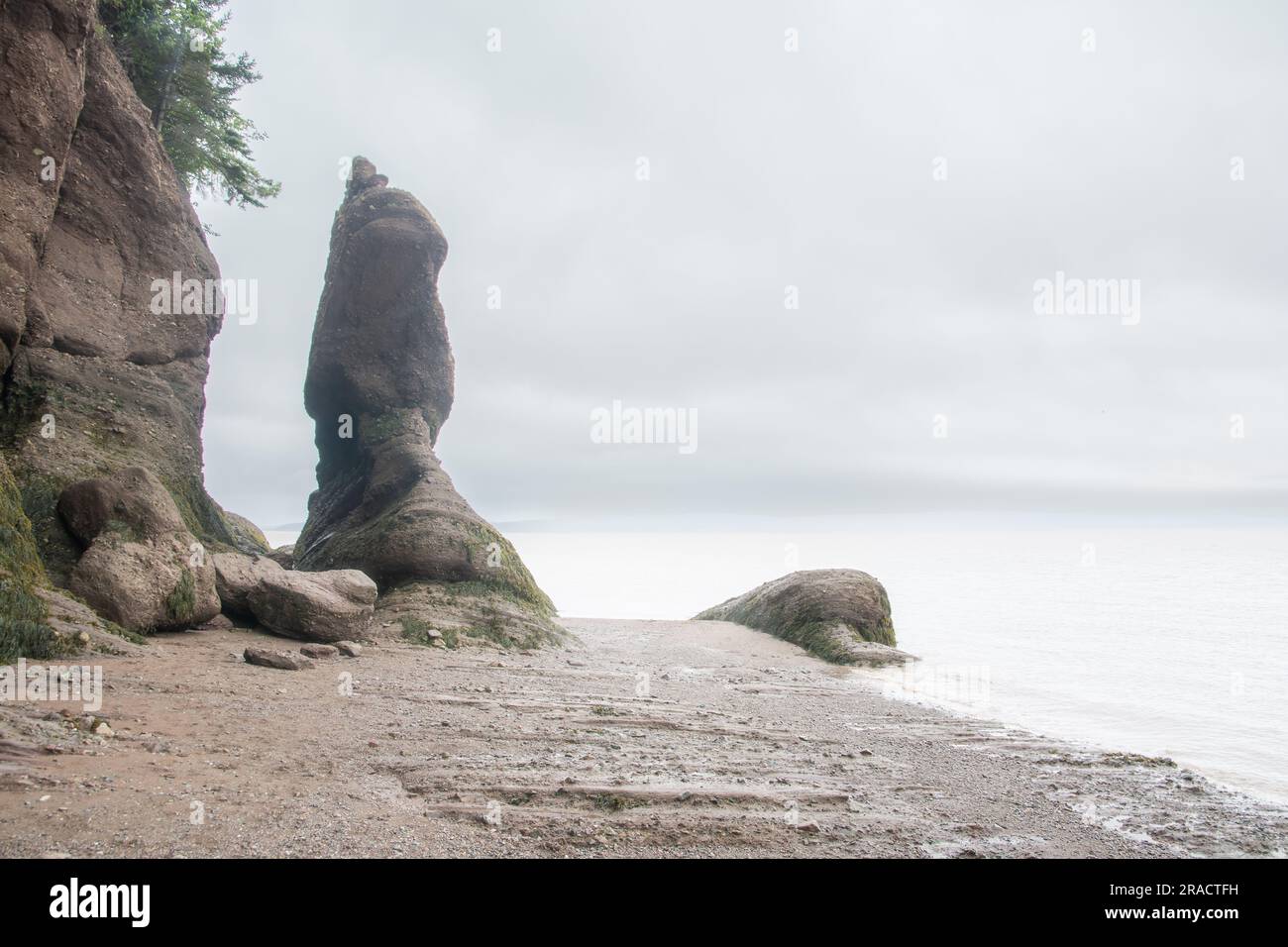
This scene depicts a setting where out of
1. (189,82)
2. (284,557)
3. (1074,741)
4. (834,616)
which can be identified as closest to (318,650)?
A: (1074,741)

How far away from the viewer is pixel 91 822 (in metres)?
4.82

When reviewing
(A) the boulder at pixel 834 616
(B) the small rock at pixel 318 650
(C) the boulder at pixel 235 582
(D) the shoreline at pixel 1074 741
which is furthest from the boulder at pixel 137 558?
(A) the boulder at pixel 834 616

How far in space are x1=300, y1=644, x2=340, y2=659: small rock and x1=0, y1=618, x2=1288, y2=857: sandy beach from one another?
0.51m

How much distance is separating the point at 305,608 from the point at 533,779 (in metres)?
7.55

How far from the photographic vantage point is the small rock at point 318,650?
11812 mm

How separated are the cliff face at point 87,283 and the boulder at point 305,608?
2695 mm

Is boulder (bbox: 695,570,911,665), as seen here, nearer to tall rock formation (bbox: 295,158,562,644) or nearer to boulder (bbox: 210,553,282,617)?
tall rock formation (bbox: 295,158,562,644)

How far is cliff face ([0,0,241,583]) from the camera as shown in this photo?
12250 mm

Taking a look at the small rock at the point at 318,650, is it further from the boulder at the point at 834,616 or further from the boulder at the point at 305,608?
the boulder at the point at 834,616

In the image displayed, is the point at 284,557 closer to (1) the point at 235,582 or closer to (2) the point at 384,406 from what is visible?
(2) the point at 384,406

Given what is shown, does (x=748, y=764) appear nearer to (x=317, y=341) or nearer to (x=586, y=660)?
(x=586, y=660)

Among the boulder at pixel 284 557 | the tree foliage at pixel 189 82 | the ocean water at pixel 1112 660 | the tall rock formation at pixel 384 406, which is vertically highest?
the tree foliage at pixel 189 82

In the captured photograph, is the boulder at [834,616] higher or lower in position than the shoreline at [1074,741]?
higher

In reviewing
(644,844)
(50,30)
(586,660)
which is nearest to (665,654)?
(586,660)
